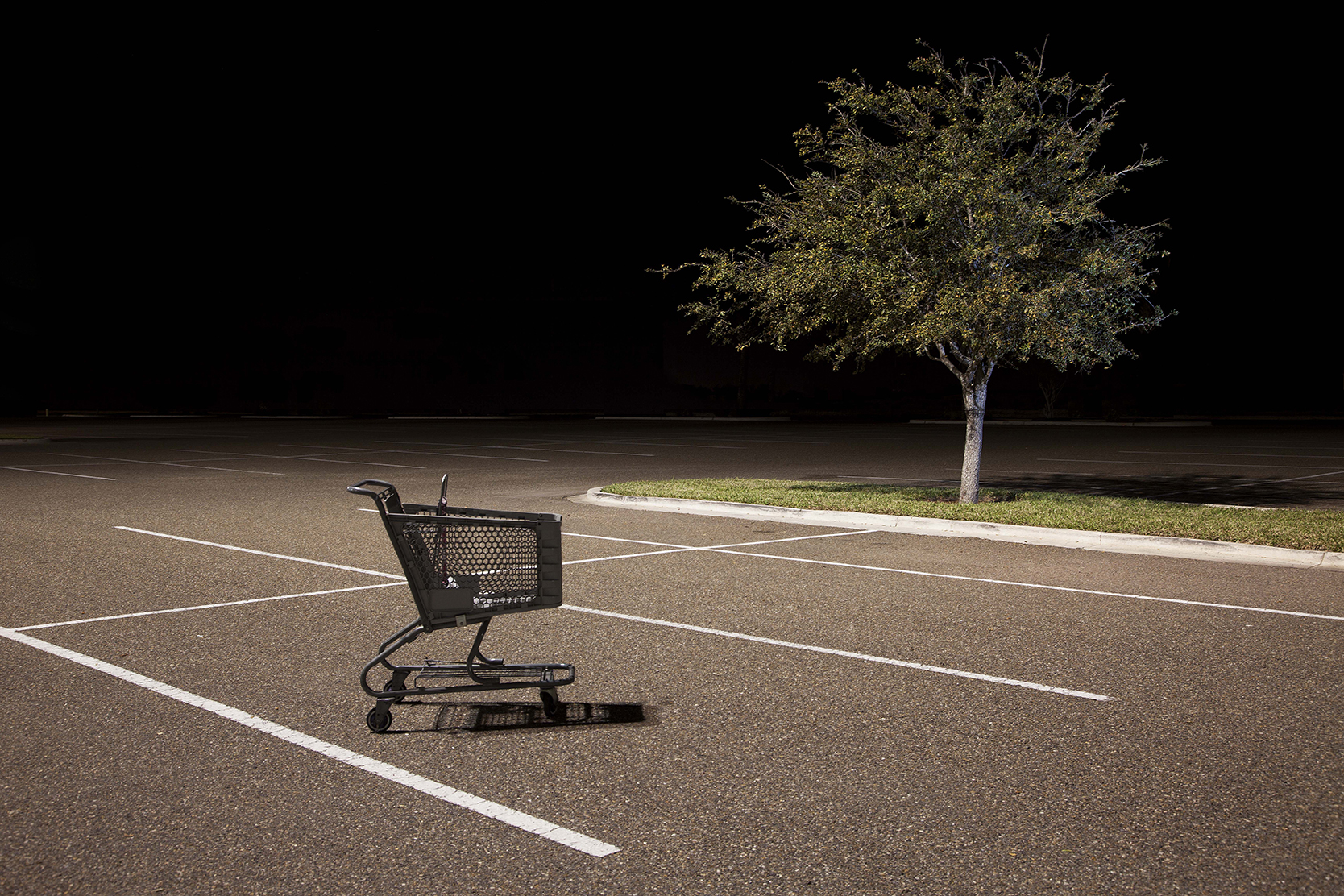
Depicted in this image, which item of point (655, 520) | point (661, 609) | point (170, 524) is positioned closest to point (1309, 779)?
point (661, 609)

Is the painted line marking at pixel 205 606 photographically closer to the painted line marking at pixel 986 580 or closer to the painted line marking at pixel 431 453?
the painted line marking at pixel 986 580

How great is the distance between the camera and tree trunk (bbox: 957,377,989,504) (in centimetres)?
1441

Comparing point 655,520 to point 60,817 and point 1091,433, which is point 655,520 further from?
point 1091,433

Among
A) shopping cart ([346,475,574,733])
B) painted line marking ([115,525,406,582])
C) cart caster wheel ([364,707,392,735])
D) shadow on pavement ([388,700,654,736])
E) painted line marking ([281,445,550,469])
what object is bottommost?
painted line marking ([281,445,550,469])

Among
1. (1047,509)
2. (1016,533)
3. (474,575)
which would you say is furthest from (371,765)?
(1047,509)

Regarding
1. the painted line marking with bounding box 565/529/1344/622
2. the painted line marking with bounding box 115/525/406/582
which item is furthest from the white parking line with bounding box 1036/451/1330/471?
the painted line marking with bounding box 115/525/406/582

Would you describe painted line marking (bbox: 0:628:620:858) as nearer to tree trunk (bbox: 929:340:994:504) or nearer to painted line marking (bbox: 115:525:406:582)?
painted line marking (bbox: 115:525:406:582)

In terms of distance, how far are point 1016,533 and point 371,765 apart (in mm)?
8567

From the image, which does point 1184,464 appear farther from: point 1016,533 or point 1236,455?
point 1016,533

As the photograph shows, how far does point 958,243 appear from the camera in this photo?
13961mm

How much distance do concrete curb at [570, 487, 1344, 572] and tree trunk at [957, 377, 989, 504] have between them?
241 centimetres

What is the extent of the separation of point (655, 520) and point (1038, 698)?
8.02 meters

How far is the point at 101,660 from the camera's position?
20.1 feet

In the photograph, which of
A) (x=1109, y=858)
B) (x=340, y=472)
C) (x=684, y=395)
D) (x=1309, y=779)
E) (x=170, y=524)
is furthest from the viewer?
(x=684, y=395)
